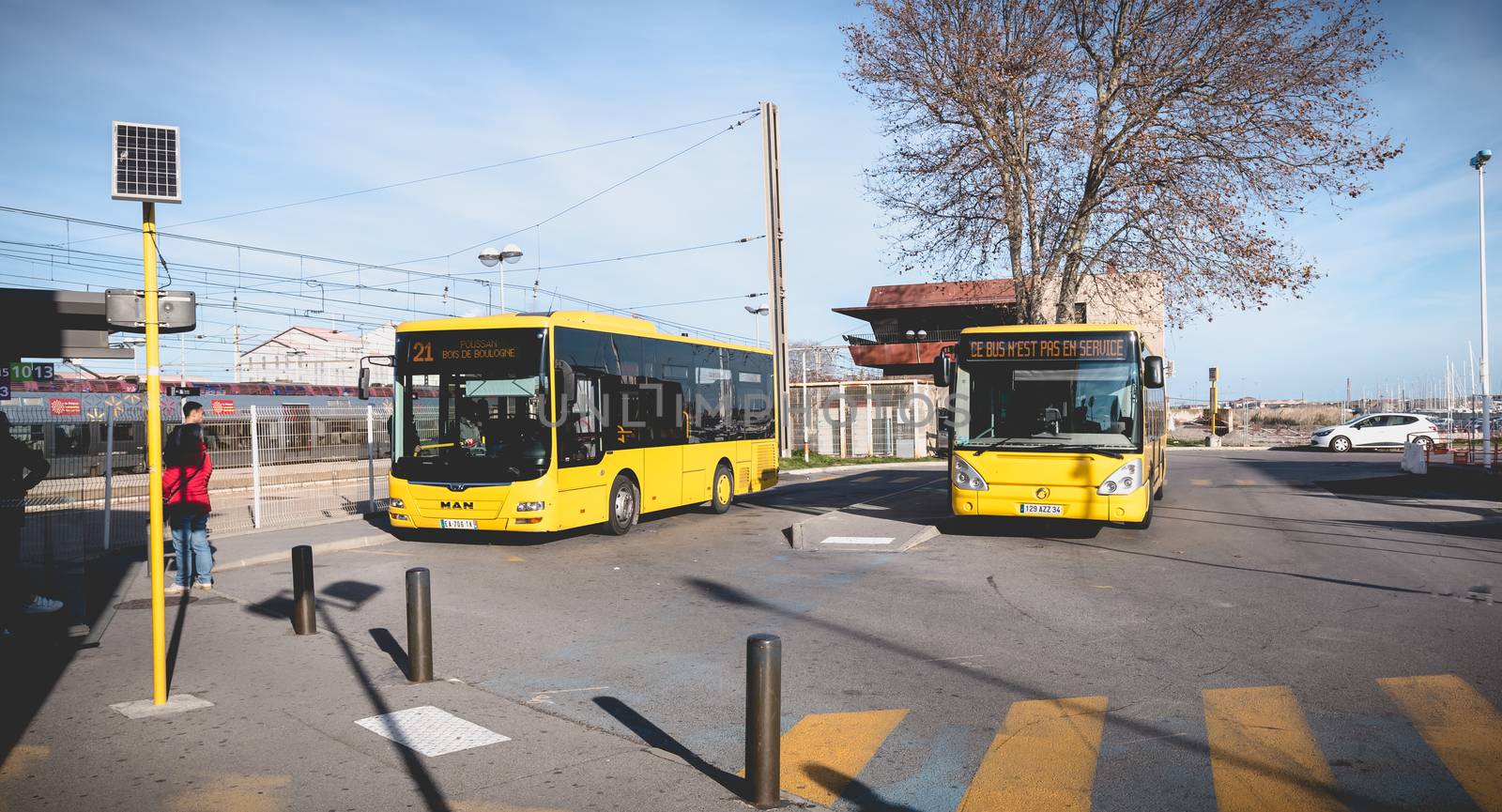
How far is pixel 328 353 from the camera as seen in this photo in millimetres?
78562

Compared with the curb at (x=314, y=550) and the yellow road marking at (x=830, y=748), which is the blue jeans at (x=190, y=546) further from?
the yellow road marking at (x=830, y=748)

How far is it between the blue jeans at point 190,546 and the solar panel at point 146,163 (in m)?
5.12

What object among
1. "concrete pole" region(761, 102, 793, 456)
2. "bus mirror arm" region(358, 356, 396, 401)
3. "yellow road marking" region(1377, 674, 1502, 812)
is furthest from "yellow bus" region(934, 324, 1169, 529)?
"concrete pole" region(761, 102, 793, 456)

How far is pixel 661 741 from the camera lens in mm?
5594

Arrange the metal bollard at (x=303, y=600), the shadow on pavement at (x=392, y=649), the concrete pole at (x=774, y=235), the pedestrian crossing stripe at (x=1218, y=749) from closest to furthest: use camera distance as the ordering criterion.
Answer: the pedestrian crossing stripe at (x=1218, y=749), the shadow on pavement at (x=392, y=649), the metal bollard at (x=303, y=600), the concrete pole at (x=774, y=235)

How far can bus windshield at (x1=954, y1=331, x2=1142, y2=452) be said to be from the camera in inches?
528

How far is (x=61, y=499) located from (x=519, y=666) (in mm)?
11282

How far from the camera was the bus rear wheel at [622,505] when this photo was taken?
14.5 m

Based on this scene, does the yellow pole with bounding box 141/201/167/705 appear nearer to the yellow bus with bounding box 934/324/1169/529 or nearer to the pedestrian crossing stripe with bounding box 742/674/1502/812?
the pedestrian crossing stripe with bounding box 742/674/1502/812

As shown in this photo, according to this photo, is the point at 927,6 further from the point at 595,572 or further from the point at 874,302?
the point at 874,302

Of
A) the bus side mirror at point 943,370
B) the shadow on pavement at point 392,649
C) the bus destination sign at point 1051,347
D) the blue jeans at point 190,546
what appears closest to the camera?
the shadow on pavement at point 392,649

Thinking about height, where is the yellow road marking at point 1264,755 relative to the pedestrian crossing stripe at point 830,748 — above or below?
above

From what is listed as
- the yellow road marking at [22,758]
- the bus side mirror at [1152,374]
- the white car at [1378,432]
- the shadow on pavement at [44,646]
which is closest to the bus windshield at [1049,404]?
the bus side mirror at [1152,374]

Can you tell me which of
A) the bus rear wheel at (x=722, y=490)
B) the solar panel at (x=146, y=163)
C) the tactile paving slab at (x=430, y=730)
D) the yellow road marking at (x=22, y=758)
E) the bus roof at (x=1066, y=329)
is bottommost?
the tactile paving slab at (x=430, y=730)
